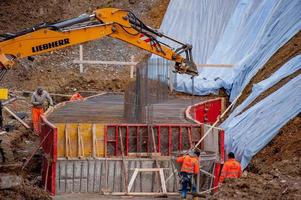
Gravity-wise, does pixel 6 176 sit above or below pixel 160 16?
below

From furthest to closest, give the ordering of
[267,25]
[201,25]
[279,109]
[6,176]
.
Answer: [201,25]
[267,25]
[279,109]
[6,176]

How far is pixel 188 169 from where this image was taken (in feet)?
60.3

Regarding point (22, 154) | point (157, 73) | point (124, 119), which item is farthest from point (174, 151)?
point (157, 73)

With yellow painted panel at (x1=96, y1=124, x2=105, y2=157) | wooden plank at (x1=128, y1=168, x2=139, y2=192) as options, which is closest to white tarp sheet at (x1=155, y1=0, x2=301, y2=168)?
wooden plank at (x1=128, y1=168, x2=139, y2=192)

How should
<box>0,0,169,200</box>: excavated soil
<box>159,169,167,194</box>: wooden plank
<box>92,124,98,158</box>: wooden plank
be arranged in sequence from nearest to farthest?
<box>159,169,167,194</box>: wooden plank < <box>92,124,98,158</box>: wooden plank < <box>0,0,169,200</box>: excavated soil

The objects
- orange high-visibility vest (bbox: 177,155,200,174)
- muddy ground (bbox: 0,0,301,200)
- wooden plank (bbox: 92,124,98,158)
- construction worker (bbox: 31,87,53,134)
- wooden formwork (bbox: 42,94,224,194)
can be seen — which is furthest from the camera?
construction worker (bbox: 31,87,53,134)

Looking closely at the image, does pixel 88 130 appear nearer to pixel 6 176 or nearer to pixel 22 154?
pixel 6 176

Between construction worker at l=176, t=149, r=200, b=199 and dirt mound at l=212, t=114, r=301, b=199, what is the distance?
1.05 m

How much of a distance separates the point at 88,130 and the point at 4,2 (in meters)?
23.4

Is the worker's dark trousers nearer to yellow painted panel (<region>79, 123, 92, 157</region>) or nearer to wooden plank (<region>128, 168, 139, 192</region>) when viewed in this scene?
wooden plank (<region>128, 168, 139, 192</region>)

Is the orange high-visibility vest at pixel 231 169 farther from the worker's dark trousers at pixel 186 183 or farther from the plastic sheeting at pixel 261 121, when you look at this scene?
the plastic sheeting at pixel 261 121

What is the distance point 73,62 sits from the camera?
38219 millimetres

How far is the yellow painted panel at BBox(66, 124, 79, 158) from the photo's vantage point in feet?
70.4

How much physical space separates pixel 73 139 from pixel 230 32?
18136 millimetres
